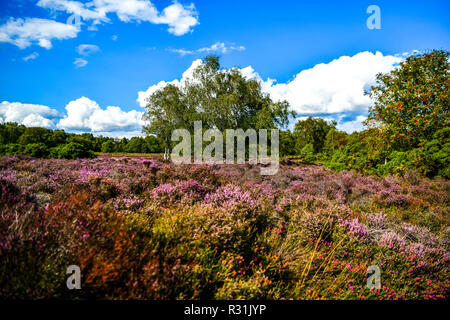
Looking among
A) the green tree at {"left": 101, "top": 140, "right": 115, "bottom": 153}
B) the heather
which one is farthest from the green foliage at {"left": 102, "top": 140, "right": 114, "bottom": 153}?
the heather

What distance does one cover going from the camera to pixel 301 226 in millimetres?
4371

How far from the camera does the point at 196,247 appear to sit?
2908mm

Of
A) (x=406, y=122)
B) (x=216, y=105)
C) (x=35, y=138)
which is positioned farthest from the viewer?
(x=216, y=105)

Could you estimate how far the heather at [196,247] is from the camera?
6.84 ft

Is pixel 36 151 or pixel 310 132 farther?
pixel 310 132

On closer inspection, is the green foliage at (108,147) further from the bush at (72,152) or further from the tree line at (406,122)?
the bush at (72,152)

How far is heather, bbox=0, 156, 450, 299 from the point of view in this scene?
6.84ft

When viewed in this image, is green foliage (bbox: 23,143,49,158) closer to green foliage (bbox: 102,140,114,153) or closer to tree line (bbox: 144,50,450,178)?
tree line (bbox: 144,50,450,178)

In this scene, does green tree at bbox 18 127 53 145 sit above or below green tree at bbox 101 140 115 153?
below

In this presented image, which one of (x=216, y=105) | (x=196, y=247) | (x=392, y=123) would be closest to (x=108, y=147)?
(x=216, y=105)

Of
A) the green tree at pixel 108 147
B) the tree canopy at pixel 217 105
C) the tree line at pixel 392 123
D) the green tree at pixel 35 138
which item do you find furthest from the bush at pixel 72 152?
the green tree at pixel 108 147

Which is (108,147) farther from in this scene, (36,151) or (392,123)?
(392,123)
